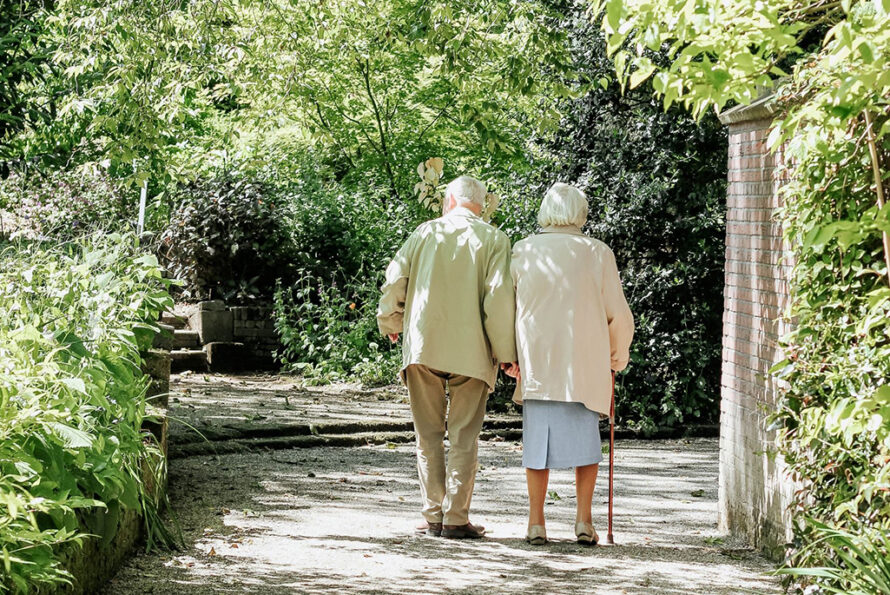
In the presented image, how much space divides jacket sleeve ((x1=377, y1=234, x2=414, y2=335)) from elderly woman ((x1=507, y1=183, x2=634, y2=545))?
66cm

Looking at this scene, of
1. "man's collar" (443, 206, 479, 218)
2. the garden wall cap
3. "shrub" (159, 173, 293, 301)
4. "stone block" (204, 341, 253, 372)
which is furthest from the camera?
"shrub" (159, 173, 293, 301)

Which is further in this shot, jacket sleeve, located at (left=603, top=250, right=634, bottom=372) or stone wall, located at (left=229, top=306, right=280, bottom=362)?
stone wall, located at (left=229, top=306, right=280, bottom=362)

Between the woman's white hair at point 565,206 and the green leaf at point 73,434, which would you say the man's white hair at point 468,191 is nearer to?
the woman's white hair at point 565,206

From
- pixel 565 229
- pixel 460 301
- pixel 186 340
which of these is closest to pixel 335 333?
pixel 186 340

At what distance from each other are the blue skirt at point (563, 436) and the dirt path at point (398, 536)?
46 cm

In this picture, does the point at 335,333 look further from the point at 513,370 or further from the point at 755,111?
the point at 755,111

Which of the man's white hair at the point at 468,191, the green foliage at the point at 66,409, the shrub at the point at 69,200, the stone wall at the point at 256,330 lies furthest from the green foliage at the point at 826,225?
the shrub at the point at 69,200

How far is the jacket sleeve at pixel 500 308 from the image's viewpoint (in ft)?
20.5

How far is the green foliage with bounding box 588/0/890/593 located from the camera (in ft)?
10.6

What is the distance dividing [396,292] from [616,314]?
4.02ft

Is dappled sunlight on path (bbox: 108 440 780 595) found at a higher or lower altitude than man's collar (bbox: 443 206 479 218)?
lower

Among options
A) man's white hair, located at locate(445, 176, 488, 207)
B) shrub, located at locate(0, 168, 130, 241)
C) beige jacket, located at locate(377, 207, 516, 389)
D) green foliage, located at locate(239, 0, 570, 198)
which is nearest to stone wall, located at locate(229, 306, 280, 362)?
shrub, located at locate(0, 168, 130, 241)

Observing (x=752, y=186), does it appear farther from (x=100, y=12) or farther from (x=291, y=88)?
(x=100, y=12)

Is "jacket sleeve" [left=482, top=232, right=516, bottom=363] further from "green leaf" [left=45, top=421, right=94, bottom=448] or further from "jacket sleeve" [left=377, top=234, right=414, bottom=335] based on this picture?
"green leaf" [left=45, top=421, right=94, bottom=448]
